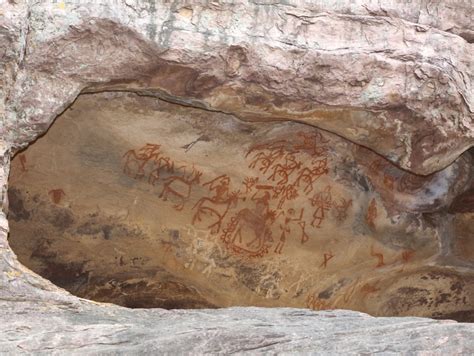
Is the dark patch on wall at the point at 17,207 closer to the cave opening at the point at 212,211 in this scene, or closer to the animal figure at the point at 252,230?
the cave opening at the point at 212,211

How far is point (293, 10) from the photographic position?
Answer: 4.33 m

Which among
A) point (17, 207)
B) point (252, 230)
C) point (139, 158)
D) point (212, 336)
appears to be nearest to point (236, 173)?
point (252, 230)

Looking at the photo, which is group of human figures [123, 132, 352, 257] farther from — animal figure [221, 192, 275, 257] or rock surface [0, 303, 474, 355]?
rock surface [0, 303, 474, 355]

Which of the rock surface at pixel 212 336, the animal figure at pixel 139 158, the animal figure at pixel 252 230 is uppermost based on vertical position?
the animal figure at pixel 139 158

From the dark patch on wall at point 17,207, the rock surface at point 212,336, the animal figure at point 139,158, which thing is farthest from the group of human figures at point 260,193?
the rock surface at point 212,336

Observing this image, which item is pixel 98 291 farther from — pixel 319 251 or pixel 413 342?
pixel 413 342

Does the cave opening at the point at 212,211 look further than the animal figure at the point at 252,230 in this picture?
No

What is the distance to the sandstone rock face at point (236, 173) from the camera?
11.0 ft

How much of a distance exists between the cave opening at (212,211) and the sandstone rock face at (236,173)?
0.01m

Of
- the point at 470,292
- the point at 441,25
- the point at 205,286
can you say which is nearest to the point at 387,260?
the point at 470,292

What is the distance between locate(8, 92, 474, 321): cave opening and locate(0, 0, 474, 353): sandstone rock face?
0.4 inches

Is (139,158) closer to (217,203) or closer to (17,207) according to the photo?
(217,203)

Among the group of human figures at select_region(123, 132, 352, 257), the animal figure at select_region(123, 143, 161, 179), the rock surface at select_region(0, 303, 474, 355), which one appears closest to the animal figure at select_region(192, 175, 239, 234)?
the group of human figures at select_region(123, 132, 352, 257)

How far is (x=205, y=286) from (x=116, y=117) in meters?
1.29
